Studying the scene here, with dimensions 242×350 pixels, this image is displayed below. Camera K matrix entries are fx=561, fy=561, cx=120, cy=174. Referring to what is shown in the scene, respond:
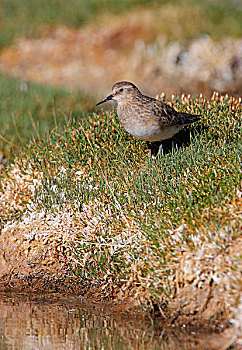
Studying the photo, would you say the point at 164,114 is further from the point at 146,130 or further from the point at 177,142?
the point at 177,142

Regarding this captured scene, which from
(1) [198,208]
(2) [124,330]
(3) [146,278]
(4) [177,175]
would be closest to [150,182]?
(4) [177,175]

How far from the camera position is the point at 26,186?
7.09 meters

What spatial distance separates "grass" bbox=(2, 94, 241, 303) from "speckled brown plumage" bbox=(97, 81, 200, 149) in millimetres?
300

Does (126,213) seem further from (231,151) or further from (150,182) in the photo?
(231,151)

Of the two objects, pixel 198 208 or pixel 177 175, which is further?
pixel 177 175

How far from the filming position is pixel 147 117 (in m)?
6.76

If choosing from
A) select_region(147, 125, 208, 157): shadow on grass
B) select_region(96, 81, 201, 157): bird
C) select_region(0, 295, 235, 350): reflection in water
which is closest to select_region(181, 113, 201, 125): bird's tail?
select_region(96, 81, 201, 157): bird

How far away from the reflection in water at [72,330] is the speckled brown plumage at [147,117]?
218 cm

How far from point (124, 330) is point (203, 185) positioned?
1640 mm

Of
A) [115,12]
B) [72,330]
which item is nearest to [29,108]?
[72,330]

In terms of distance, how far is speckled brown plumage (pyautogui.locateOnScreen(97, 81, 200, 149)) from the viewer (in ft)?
22.0

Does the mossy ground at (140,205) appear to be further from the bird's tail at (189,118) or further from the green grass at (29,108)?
the green grass at (29,108)

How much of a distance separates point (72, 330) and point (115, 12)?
15.2 meters

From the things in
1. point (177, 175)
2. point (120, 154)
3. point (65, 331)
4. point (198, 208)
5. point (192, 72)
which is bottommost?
point (65, 331)
